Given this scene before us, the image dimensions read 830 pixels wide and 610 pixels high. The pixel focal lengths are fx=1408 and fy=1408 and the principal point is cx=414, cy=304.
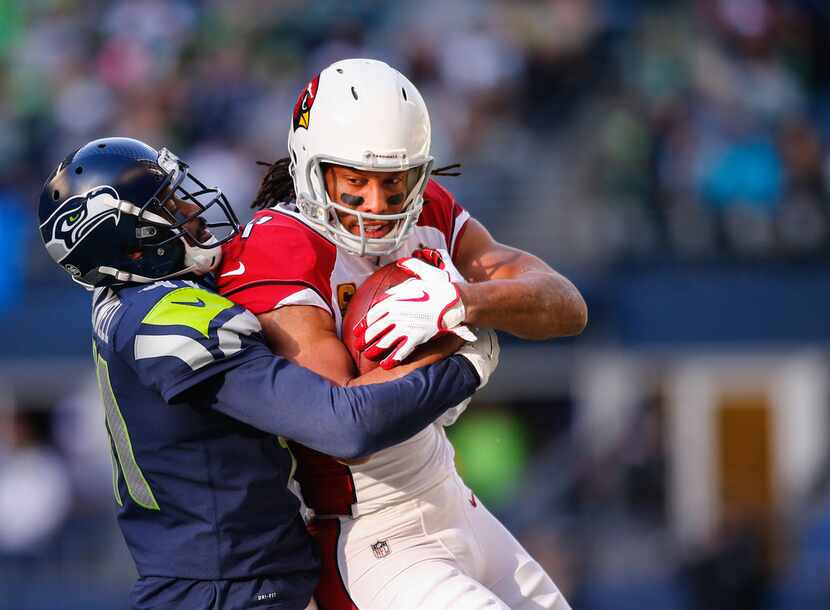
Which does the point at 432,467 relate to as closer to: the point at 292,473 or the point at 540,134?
the point at 292,473

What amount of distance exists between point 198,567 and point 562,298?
1.17 m

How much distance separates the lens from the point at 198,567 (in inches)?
133

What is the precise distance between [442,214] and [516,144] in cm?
658

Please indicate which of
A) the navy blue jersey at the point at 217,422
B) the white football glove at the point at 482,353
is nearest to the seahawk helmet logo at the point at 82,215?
the navy blue jersey at the point at 217,422

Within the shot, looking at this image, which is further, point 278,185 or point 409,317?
point 278,185

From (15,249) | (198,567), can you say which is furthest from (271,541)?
(15,249)

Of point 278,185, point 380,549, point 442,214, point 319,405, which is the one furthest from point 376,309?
point 278,185

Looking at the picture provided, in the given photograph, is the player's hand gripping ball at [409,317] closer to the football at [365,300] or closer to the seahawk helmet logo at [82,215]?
the football at [365,300]

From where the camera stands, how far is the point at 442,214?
159 inches

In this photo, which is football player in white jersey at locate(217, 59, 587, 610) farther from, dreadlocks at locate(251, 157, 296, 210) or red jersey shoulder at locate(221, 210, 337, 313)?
dreadlocks at locate(251, 157, 296, 210)

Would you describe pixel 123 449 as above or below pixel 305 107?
below

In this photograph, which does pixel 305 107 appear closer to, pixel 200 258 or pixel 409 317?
pixel 200 258

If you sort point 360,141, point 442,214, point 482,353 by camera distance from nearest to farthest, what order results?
1. point 482,353
2. point 360,141
3. point 442,214

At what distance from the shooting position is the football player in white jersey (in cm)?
342
